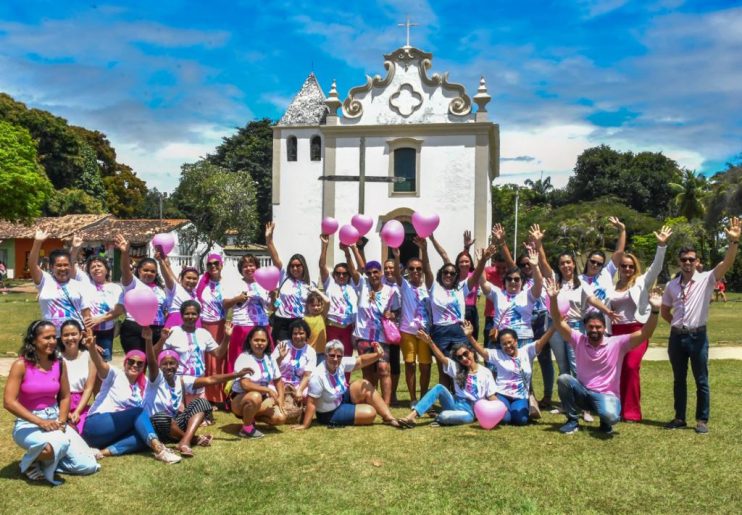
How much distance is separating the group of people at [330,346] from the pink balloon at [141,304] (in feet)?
0.71

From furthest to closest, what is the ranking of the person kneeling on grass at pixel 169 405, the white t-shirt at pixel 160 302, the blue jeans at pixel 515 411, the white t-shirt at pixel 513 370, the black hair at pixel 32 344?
the white t-shirt at pixel 160 302
the white t-shirt at pixel 513 370
the blue jeans at pixel 515 411
the person kneeling on grass at pixel 169 405
the black hair at pixel 32 344

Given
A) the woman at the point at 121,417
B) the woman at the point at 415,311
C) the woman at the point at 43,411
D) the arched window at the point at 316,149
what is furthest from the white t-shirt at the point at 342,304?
the arched window at the point at 316,149

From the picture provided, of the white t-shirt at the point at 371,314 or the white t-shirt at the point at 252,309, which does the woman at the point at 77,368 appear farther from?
the white t-shirt at the point at 371,314

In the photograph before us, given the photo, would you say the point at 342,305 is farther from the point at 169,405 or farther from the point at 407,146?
the point at 407,146

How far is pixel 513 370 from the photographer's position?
21.7 ft

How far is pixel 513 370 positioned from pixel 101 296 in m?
4.14

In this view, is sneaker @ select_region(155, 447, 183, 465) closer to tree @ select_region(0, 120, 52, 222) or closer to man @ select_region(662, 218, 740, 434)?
man @ select_region(662, 218, 740, 434)

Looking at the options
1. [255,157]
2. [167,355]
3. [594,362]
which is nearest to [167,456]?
[167,355]

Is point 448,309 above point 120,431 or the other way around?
above

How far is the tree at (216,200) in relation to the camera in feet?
Answer: 115

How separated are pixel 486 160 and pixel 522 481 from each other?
2102cm

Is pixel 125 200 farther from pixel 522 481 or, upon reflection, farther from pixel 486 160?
pixel 522 481

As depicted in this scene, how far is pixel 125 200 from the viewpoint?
A: 189ft

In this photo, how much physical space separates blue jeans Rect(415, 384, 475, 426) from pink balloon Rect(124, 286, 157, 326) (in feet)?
8.54
